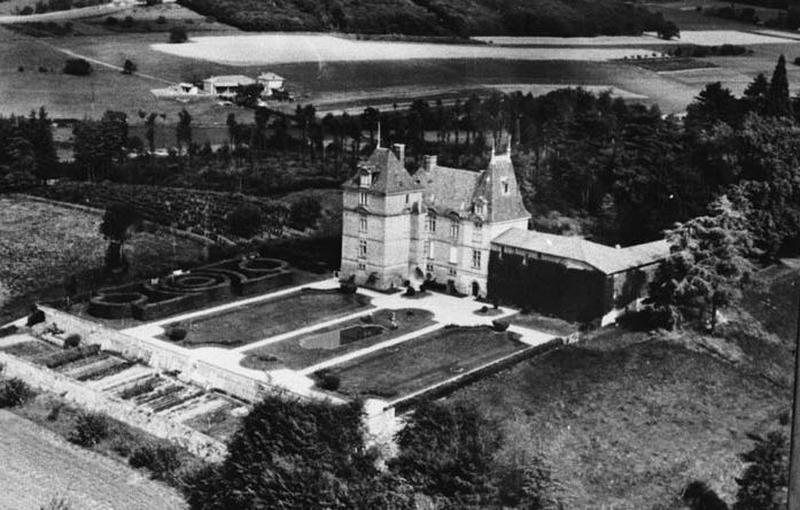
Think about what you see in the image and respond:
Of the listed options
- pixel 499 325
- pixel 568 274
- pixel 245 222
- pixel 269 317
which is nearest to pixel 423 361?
pixel 499 325

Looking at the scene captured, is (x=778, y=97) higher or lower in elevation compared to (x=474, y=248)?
higher

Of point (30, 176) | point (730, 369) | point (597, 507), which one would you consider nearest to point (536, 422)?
point (597, 507)

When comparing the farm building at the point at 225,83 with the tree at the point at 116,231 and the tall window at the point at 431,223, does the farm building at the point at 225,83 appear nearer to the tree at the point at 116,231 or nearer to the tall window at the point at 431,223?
the tree at the point at 116,231

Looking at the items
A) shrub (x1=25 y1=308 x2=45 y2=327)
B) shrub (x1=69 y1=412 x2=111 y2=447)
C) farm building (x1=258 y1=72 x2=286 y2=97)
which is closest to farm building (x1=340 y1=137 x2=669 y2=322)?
farm building (x1=258 y1=72 x2=286 y2=97)

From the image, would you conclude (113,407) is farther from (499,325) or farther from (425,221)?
(425,221)

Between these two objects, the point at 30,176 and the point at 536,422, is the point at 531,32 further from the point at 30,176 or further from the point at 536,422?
the point at 30,176

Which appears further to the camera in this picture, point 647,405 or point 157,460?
point 647,405
